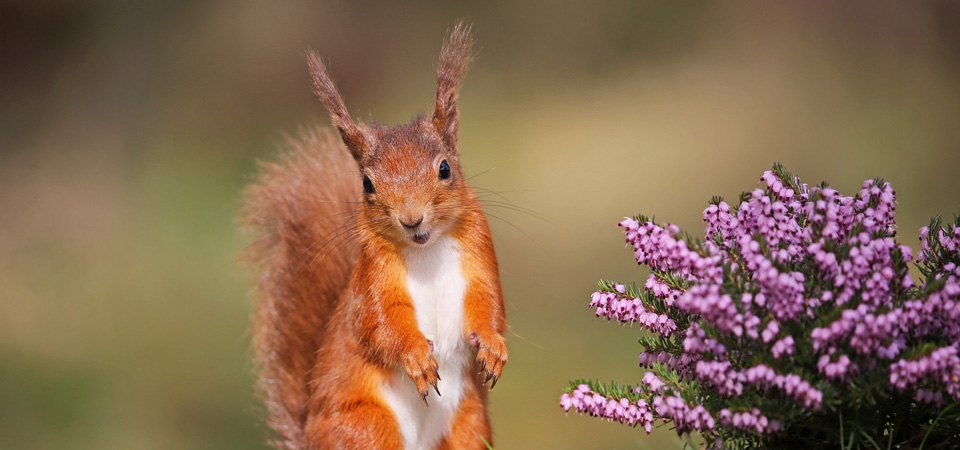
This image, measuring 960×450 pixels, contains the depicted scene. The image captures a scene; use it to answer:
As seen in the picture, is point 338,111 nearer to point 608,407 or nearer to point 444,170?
point 444,170

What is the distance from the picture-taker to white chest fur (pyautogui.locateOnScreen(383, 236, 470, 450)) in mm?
1604

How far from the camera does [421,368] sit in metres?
1.50

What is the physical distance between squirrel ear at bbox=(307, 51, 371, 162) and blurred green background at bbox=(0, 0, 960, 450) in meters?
1.74

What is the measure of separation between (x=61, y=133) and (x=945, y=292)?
409cm

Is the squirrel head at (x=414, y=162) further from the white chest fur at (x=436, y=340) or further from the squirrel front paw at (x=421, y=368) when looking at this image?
the squirrel front paw at (x=421, y=368)

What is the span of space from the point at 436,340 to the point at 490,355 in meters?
0.15

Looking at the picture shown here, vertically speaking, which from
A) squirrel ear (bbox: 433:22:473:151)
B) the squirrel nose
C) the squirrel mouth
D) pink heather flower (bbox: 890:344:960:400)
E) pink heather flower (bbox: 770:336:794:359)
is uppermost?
squirrel ear (bbox: 433:22:473:151)

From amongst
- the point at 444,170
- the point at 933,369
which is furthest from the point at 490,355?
the point at 933,369

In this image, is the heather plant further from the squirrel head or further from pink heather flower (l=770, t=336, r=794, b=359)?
the squirrel head

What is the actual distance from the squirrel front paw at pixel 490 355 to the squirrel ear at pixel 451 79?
0.37m

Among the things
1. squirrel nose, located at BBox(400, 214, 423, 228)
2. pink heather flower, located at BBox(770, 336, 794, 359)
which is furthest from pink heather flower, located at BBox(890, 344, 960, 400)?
squirrel nose, located at BBox(400, 214, 423, 228)

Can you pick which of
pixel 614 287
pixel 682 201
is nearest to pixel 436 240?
pixel 614 287

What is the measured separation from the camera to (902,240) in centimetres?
353

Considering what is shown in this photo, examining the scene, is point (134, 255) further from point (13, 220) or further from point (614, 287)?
point (614, 287)
